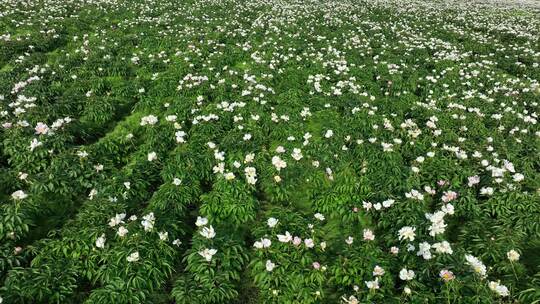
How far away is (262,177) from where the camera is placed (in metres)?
8.25

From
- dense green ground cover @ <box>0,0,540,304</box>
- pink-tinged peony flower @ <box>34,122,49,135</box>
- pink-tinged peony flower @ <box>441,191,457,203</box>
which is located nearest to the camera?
dense green ground cover @ <box>0,0,540,304</box>

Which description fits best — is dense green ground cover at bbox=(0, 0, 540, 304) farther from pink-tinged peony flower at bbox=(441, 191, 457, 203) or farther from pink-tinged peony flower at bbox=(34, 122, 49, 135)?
pink-tinged peony flower at bbox=(34, 122, 49, 135)

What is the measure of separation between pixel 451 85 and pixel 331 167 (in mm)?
8313

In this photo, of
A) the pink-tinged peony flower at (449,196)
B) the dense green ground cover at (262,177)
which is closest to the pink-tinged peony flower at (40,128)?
the dense green ground cover at (262,177)

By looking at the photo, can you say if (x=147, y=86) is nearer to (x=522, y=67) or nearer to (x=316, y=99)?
(x=316, y=99)

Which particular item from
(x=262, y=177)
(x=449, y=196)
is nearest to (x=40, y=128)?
(x=262, y=177)

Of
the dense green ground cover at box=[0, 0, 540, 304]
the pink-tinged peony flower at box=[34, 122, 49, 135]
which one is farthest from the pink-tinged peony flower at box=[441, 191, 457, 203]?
the pink-tinged peony flower at box=[34, 122, 49, 135]

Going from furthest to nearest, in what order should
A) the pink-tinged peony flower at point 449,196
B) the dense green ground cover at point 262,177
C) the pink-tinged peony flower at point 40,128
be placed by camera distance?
1. the pink-tinged peony flower at point 40,128
2. the pink-tinged peony flower at point 449,196
3. the dense green ground cover at point 262,177

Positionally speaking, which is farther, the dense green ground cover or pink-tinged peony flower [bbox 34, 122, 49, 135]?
pink-tinged peony flower [bbox 34, 122, 49, 135]

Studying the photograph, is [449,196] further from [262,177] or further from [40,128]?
[40,128]

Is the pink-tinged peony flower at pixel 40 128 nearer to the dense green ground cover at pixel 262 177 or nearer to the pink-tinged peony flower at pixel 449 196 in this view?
the dense green ground cover at pixel 262 177

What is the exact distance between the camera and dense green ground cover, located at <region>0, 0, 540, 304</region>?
5.71 metres

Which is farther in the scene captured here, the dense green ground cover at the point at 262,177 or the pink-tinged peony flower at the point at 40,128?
the pink-tinged peony flower at the point at 40,128

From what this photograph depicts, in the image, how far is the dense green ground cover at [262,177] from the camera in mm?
5711
